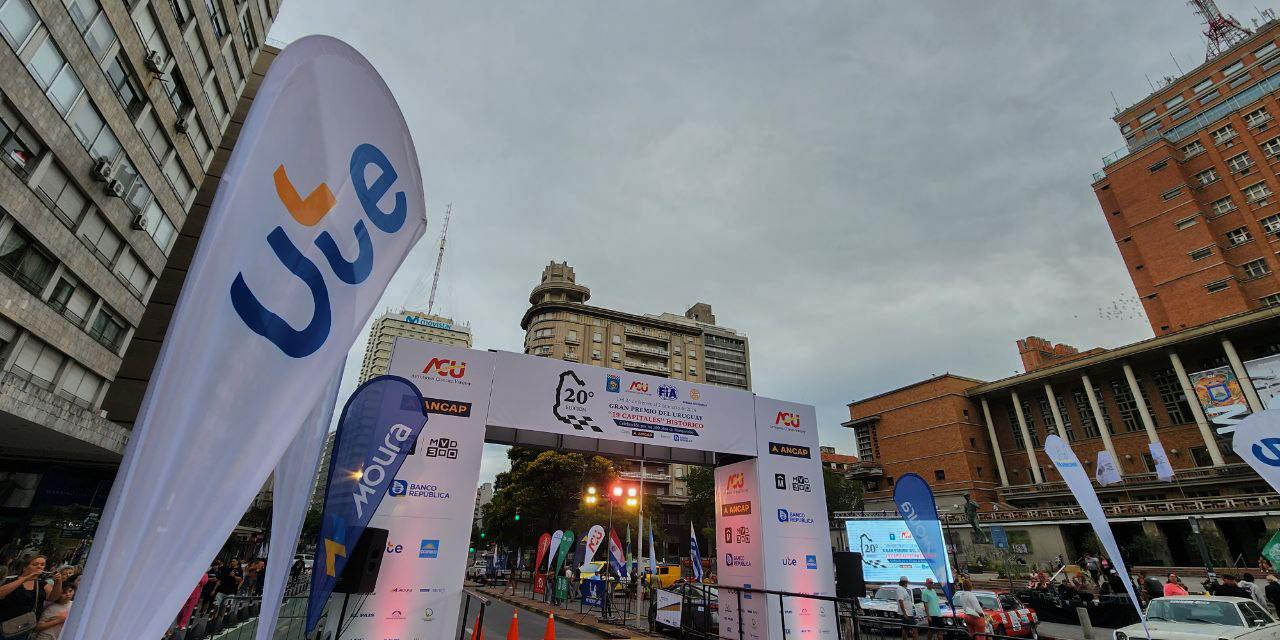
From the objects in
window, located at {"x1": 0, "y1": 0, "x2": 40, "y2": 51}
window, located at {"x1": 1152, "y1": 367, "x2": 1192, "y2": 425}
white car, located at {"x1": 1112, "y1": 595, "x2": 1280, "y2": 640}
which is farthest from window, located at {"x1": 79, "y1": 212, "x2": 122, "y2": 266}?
window, located at {"x1": 1152, "y1": 367, "x2": 1192, "y2": 425}

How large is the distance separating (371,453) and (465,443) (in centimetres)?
308

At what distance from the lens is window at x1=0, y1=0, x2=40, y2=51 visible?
1312 centimetres

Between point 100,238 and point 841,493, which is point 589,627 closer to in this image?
point 100,238

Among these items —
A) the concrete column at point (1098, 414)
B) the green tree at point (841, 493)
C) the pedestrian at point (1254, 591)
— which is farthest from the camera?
the green tree at point (841, 493)

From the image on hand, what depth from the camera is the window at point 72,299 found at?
17.4m

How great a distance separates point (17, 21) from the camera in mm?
13516

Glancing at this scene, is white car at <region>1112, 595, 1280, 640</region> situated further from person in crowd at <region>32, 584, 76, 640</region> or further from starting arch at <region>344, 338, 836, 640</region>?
person in crowd at <region>32, 584, 76, 640</region>

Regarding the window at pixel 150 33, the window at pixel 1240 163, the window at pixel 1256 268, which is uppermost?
the window at pixel 1240 163

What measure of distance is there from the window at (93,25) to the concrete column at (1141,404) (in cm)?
5865

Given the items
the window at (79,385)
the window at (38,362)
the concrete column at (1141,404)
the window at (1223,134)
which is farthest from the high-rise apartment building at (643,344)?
the window at (1223,134)

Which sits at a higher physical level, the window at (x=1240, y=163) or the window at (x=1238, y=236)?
the window at (x=1240, y=163)

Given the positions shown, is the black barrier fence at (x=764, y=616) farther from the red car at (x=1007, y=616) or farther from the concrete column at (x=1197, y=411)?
the concrete column at (x=1197, y=411)

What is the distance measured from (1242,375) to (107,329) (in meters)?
61.2

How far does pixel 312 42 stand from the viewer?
242 cm
